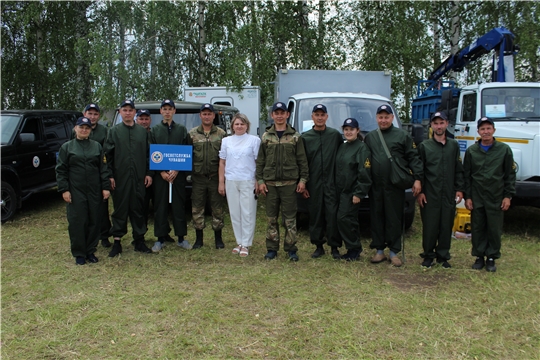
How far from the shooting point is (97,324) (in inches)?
142

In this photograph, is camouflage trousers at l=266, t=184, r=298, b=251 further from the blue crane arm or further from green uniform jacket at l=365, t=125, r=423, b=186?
the blue crane arm

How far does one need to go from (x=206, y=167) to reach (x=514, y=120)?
16.6ft

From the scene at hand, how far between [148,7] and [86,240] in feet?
41.5

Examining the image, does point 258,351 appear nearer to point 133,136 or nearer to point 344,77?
point 133,136

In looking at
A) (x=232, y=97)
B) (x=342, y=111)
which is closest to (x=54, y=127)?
(x=232, y=97)

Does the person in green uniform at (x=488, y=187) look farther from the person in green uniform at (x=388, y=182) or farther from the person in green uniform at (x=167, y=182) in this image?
the person in green uniform at (x=167, y=182)

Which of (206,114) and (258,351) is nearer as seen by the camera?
(258,351)

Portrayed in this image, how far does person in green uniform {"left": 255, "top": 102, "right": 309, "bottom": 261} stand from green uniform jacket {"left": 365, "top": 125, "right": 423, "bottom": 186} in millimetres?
816

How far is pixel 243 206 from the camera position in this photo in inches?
210

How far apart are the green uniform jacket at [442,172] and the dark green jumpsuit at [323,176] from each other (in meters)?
1.05

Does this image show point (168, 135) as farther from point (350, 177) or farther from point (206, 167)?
point (350, 177)

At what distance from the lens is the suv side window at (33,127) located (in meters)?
7.93

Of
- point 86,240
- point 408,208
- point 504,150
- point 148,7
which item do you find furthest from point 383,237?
point 148,7

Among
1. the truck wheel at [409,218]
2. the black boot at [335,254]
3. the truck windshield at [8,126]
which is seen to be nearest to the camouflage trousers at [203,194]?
the black boot at [335,254]
